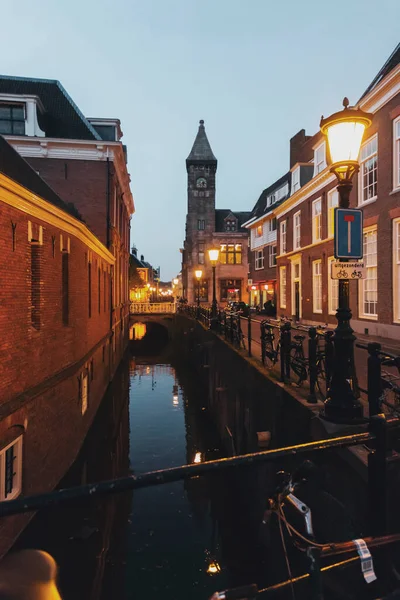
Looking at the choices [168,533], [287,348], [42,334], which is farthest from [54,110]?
[168,533]

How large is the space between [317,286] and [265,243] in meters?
15.2

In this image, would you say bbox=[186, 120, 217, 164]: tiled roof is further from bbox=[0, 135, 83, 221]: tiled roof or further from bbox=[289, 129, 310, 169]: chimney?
bbox=[0, 135, 83, 221]: tiled roof

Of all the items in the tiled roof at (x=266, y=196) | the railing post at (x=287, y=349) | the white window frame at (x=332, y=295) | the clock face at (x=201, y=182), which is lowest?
the railing post at (x=287, y=349)

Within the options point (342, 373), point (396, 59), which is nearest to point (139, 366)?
point (396, 59)

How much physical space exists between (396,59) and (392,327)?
384 inches

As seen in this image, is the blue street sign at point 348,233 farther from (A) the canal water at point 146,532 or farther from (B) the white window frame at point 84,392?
(B) the white window frame at point 84,392

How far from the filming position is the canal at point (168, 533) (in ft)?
20.0

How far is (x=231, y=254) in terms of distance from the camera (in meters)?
53.2

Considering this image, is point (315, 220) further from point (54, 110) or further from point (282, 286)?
point (54, 110)

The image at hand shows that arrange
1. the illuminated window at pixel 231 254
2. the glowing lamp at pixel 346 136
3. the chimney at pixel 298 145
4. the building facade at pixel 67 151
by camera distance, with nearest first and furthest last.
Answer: the glowing lamp at pixel 346 136 < the building facade at pixel 67 151 < the chimney at pixel 298 145 < the illuminated window at pixel 231 254

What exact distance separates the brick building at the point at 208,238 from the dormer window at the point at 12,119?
107 ft

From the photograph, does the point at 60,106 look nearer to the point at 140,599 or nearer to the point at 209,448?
the point at 209,448

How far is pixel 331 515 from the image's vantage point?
4.00m

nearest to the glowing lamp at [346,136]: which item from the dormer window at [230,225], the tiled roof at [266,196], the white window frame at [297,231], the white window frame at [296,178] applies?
the white window frame at [297,231]
